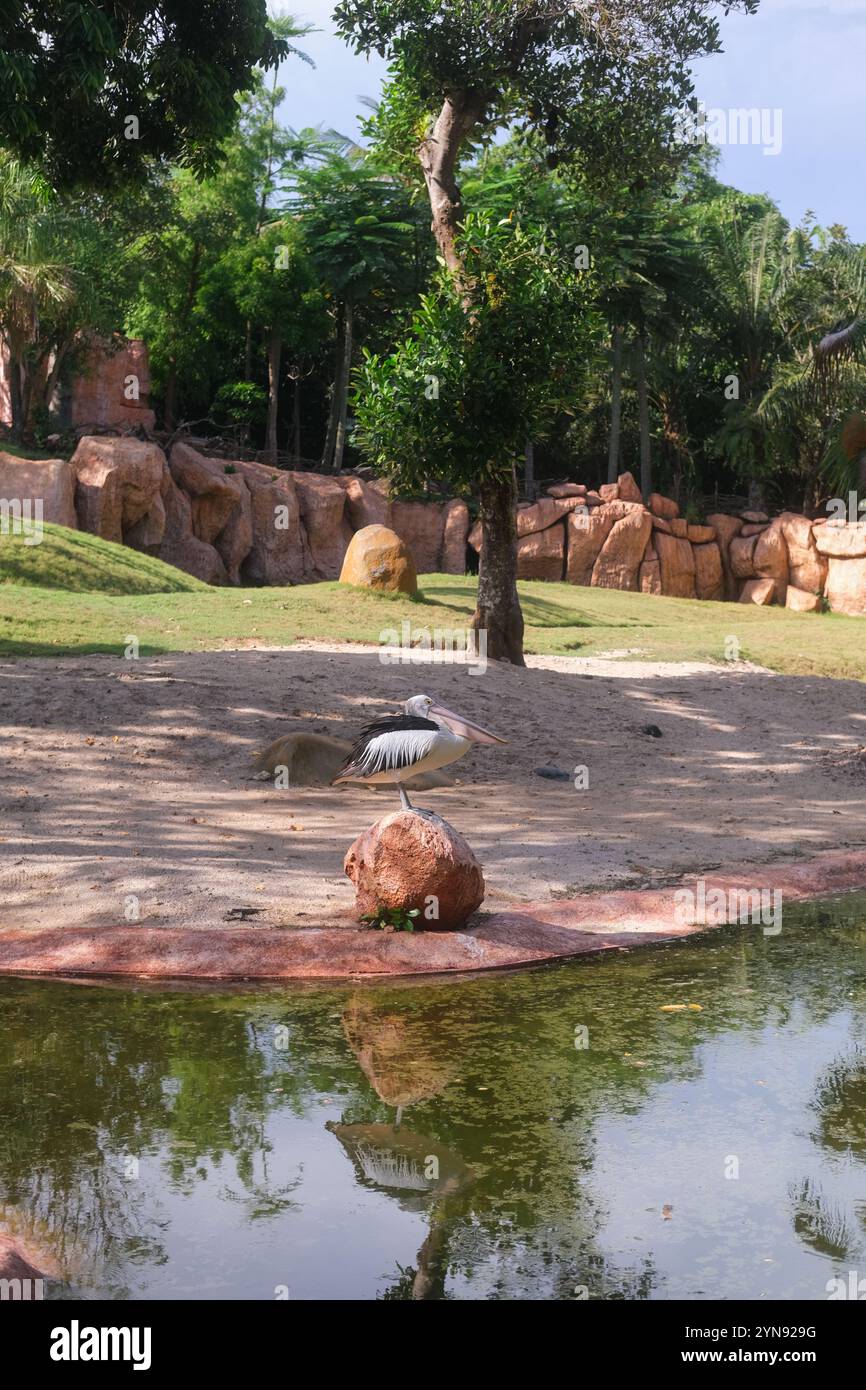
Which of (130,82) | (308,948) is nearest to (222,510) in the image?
(130,82)

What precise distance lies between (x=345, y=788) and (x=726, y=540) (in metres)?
25.7

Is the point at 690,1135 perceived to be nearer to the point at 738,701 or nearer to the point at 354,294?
the point at 738,701

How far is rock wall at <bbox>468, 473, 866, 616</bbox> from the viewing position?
3322 cm

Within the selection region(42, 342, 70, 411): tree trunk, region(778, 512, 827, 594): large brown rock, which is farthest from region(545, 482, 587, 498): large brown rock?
region(42, 342, 70, 411): tree trunk

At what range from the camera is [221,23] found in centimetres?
1416

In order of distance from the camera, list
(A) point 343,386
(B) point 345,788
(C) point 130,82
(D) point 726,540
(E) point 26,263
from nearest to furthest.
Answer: (B) point 345,788, (C) point 130,82, (E) point 26,263, (A) point 343,386, (D) point 726,540

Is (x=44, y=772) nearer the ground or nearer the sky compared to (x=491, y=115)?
nearer the ground

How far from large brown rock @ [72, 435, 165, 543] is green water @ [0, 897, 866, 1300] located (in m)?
20.1

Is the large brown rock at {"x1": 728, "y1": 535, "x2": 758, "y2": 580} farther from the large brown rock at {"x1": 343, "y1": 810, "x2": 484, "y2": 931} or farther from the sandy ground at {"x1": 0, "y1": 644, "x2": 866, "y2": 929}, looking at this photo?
the large brown rock at {"x1": 343, "y1": 810, "x2": 484, "y2": 931}

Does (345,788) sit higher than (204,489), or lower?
lower

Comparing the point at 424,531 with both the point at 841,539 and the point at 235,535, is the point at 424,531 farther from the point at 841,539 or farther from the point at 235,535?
the point at 841,539

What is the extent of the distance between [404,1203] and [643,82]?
53.1ft

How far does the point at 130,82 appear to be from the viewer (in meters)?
14.0

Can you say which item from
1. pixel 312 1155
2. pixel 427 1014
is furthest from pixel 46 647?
pixel 312 1155
